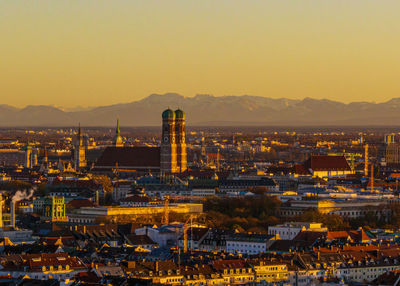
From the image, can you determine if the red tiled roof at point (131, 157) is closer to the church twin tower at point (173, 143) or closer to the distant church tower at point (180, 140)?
the church twin tower at point (173, 143)

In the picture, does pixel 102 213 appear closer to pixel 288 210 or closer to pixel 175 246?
pixel 288 210

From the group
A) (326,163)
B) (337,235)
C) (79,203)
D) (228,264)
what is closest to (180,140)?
(326,163)

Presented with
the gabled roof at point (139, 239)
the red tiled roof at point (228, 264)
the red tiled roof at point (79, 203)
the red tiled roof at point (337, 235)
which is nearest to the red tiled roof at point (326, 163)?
the red tiled roof at point (79, 203)

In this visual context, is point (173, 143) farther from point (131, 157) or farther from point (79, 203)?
point (79, 203)

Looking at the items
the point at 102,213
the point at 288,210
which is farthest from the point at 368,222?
the point at 102,213

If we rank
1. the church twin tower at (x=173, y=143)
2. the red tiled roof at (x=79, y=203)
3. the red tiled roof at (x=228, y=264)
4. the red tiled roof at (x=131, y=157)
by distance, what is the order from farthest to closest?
the red tiled roof at (x=131, y=157) < the church twin tower at (x=173, y=143) < the red tiled roof at (x=79, y=203) < the red tiled roof at (x=228, y=264)

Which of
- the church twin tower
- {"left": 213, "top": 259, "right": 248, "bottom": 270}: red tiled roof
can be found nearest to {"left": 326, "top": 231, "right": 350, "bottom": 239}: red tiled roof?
{"left": 213, "top": 259, "right": 248, "bottom": 270}: red tiled roof
